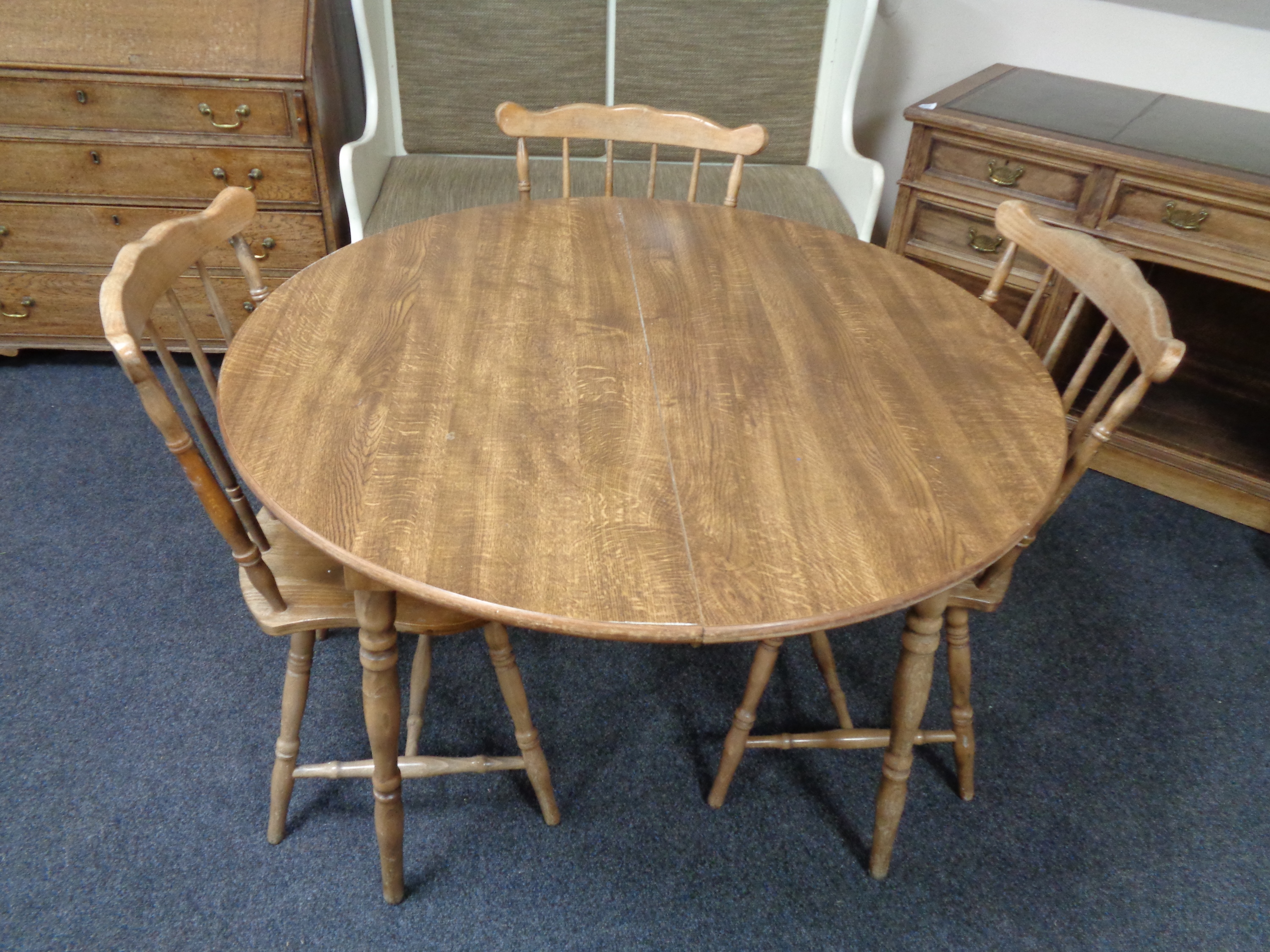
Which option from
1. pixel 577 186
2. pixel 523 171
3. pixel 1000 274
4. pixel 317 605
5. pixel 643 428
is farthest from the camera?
pixel 577 186

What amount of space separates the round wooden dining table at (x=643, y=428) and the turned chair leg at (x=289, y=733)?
0.46 meters

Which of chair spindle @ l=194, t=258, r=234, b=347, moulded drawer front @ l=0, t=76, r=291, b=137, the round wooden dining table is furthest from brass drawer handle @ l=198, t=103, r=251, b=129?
chair spindle @ l=194, t=258, r=234, b=347

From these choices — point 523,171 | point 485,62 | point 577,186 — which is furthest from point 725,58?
point 523,171

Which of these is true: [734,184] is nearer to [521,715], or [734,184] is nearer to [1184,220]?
[1184,220]

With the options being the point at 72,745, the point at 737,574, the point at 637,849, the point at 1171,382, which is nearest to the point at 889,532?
the point at 737,574

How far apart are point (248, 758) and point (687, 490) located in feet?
3.49

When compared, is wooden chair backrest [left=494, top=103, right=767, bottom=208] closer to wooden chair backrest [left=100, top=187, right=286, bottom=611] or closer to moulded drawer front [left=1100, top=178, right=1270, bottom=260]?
wooden chair backrest [left=100, top=187, right=286, bottom=611]

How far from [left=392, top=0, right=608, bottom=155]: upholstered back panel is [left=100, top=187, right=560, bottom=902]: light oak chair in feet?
4.50

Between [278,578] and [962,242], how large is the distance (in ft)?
6.03

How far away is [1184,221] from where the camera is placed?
191 centimetres

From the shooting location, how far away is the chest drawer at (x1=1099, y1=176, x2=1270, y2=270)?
185 cm

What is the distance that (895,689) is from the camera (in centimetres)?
135

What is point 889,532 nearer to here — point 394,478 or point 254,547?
point 394,478

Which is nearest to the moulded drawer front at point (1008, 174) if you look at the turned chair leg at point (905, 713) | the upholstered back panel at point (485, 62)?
the upholstered back panel at point (485, 62)
